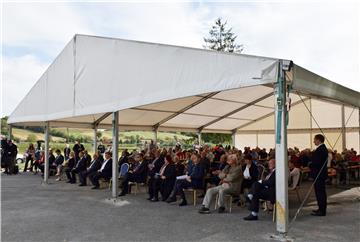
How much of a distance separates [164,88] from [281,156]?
8.04 ft

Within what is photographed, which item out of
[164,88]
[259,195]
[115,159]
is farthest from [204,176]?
[164,88]

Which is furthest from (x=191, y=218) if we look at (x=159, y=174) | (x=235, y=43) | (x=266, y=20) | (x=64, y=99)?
(x=235, y=43)

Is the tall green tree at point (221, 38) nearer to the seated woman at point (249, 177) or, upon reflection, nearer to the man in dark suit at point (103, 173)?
the man in dark suit at point (103, 173)

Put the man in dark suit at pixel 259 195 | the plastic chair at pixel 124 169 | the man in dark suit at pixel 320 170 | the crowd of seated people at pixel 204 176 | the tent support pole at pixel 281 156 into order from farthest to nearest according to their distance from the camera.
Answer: the plastic chair at pixel 124 169 → the crowd of seated people at pixel 204 176 → the man in dark suit at pixel 320 170 → the man in dark suit at pixel 259 195 → the tent support pole at pixel 281 156

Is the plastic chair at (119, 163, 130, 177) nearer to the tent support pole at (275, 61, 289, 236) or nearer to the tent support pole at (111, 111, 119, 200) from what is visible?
the tent support pole at (111, 111, 119, 200)

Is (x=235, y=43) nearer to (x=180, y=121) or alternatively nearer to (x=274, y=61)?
(x=180, y=121)

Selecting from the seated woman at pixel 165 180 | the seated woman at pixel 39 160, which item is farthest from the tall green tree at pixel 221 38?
the seated woman at pixel 165 180

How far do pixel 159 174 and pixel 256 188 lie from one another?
2422 millimetres

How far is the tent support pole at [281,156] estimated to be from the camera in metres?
4.17

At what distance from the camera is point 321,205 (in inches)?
212

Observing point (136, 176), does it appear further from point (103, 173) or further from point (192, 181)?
point (192, 181)

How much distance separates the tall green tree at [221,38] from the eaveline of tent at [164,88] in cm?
1818

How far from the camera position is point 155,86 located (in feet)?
19.5

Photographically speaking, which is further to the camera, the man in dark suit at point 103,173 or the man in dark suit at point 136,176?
the man in dark suit at point 103,173
